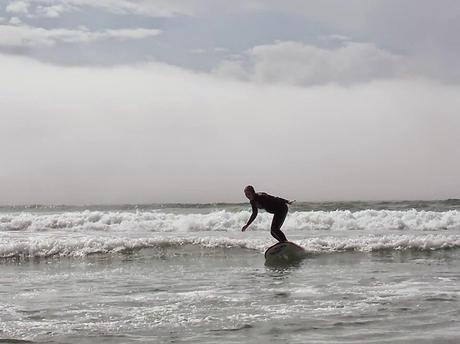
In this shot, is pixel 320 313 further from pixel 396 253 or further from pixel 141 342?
pixel 396 253

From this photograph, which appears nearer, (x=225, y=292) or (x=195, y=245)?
(x=225, y=292)

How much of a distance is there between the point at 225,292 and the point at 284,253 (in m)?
5.50

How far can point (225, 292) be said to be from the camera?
10438 millimetres

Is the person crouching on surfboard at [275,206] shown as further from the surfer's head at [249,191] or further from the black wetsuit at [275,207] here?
the surfer's head at [249,191]

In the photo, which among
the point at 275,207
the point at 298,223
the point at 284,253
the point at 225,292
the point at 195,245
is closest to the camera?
the point at 225,292

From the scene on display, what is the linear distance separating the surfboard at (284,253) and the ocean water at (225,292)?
1.17 feet

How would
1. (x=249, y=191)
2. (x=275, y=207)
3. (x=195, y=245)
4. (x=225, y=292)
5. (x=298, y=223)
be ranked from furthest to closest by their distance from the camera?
(x=298, y=223) < (x=195, y=245) < (x=275, y=207) < (x=249, y=191) < (x=225, y=292)

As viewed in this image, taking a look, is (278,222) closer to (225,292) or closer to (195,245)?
(195,245)

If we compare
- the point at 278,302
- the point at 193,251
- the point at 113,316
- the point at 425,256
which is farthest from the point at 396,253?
the point at 113,316

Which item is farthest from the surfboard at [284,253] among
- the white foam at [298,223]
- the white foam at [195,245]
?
the white foam at [298,223]

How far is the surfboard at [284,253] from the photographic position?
15477 mm

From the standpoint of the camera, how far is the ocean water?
736 cm

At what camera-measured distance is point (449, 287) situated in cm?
1035

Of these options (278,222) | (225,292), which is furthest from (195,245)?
(225,292)
